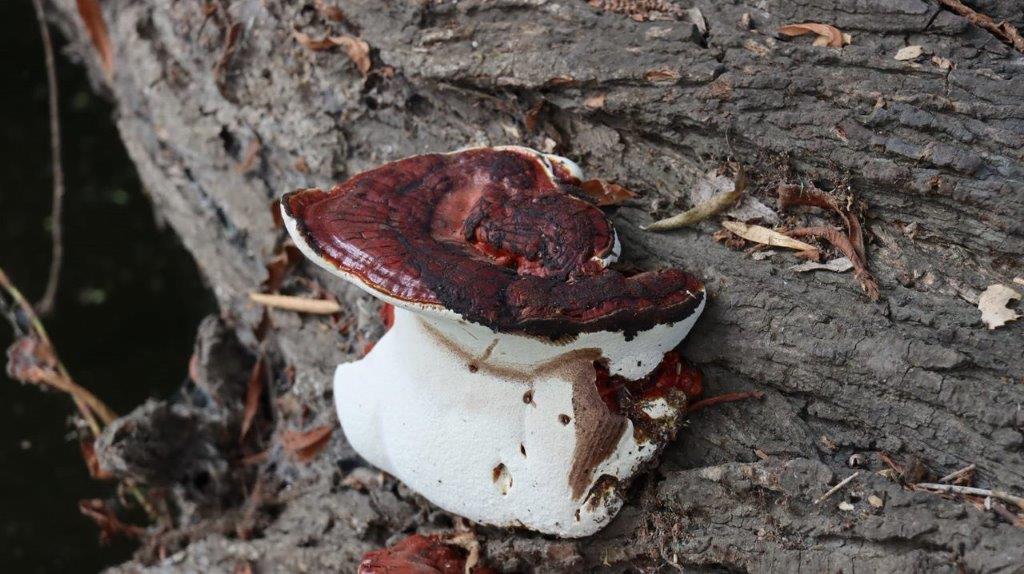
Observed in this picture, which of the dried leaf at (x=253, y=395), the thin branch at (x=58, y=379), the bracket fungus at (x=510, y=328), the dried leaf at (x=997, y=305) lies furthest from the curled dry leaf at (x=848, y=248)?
the thin branch at (x=58, y=379)

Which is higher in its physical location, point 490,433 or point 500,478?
point 490,433

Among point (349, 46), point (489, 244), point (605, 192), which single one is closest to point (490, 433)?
point (489, 244)

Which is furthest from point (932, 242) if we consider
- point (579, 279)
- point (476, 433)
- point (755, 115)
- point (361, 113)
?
point (361, 113)

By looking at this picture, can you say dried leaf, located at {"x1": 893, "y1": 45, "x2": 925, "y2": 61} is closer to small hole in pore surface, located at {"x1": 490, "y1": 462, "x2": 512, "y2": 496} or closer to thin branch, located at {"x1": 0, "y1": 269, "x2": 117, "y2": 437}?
small hole in pore surface, located at {"x1": 490, "y1": 462, "x2": 512, "y2": 496}

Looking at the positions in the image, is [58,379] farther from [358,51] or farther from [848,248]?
[848,248]

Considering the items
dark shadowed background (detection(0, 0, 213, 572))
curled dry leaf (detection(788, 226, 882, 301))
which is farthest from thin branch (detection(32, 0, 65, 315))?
curled dry leaf (detection(788, 226, 882, 301))
